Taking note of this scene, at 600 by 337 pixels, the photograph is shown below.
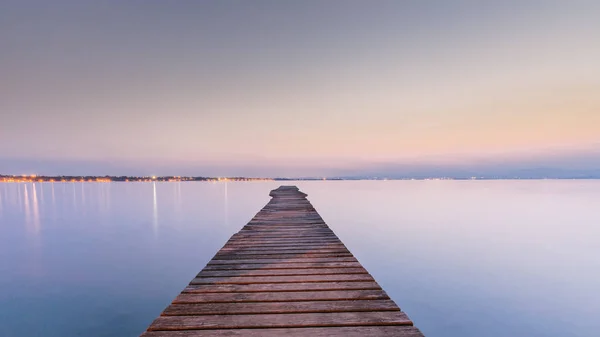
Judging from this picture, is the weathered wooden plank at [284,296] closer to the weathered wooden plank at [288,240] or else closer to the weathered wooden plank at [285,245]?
the weathered wooden plank at [285,245]

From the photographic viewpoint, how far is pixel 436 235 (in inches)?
698

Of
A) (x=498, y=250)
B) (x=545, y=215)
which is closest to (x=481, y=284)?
(x=498, y=250)

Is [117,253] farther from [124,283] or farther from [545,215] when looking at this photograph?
[545,215]

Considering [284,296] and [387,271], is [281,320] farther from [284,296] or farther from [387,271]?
[387,271]

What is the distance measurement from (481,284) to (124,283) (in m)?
12.1

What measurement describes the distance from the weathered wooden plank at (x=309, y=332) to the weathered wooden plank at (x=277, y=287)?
97 cm

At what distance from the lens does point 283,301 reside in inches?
148

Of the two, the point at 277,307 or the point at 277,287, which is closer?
the point at 277,307

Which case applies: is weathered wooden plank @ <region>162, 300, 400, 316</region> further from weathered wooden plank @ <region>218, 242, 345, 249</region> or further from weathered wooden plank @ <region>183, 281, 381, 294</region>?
weathered wooden plank @ <region>218, 242, 345, 249</region>

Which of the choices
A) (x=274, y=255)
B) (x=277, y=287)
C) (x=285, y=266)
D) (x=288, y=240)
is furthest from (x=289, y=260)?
(x=288, y=240)

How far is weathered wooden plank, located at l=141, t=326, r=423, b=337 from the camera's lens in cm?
301

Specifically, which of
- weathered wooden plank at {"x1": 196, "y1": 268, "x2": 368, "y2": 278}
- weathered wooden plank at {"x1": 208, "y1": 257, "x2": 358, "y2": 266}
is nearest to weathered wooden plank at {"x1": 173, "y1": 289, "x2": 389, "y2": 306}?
A: weathered wooden plank at {"x1": 196, "y1": 268, "x2": 368, "y2": 278}

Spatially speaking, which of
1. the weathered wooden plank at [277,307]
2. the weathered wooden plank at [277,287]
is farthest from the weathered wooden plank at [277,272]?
the weathered wooden plank at [277,307]

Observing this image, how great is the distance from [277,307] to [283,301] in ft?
0.57
